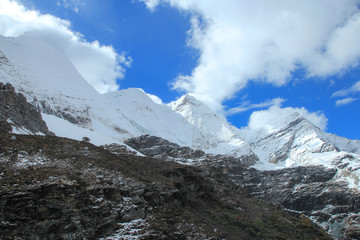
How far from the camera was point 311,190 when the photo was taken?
92.1 m

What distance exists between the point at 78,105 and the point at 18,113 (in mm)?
72606

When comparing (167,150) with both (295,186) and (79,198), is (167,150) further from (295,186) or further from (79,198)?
(79,198)

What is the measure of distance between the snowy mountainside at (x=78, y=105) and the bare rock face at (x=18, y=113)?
936cm

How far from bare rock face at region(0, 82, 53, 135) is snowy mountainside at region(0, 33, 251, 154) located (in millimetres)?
9364

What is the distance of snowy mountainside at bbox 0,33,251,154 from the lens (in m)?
80.8

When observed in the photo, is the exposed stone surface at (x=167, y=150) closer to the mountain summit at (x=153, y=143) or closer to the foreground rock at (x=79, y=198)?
the mountain summit at (x=153, y=143)

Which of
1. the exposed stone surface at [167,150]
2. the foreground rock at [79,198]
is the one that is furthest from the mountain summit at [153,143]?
the foreground rock at [79,198]

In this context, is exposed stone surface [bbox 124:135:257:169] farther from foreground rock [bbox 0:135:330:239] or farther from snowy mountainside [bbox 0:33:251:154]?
foreground rock [bbox 0:135:330:239]

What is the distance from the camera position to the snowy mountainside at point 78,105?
8081cm

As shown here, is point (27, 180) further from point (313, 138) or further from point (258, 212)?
point (313, 138)

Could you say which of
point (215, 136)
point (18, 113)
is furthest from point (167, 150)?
point (215, 136)

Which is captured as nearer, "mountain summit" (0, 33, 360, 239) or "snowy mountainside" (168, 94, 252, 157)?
"mountain summit" (0, 33, 360, 239)

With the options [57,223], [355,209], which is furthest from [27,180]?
[355,209]

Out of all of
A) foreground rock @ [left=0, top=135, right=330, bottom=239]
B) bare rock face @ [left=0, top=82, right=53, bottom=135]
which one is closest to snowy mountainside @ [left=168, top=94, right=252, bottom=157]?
bare rock face @ [left=0, top=82, right=53, bottom=135]
